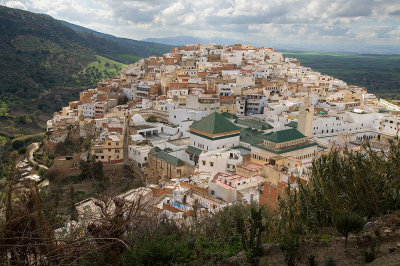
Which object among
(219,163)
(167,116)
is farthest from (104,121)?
(219,163)

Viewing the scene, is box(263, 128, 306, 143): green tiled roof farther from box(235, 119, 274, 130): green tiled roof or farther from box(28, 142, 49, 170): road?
box(28, 142, 49, 170): road

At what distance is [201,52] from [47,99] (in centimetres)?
2698

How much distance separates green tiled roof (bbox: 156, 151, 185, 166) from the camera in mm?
21438

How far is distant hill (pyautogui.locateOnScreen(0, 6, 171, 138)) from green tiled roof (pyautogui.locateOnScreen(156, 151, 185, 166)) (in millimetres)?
28098

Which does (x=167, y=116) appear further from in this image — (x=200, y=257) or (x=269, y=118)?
(x=200, y=257)

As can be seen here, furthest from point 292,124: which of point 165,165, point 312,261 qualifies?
point 312,261

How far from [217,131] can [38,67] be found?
57312 millimetres

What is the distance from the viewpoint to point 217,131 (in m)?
22.9

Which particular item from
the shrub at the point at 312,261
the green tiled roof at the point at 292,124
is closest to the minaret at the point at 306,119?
the green tiled roof at the point at 292,124

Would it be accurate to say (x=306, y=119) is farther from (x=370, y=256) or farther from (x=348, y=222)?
(x=370, y=256)

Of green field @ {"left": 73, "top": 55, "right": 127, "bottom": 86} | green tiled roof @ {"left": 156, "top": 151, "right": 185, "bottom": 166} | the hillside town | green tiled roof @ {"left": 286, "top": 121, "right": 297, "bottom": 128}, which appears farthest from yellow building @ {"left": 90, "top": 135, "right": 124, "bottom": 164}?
green field @ {"left": 73, "top": 55, "right": 127, "bottom": 86}

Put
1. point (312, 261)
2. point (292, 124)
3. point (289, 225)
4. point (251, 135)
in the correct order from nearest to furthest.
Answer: point (312, 261)
point (289, 225)
point (251, 135)
point (292, 124)

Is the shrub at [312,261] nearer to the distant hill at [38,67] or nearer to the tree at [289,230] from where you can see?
the tree at [289,230]

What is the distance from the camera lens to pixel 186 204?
14930mm
